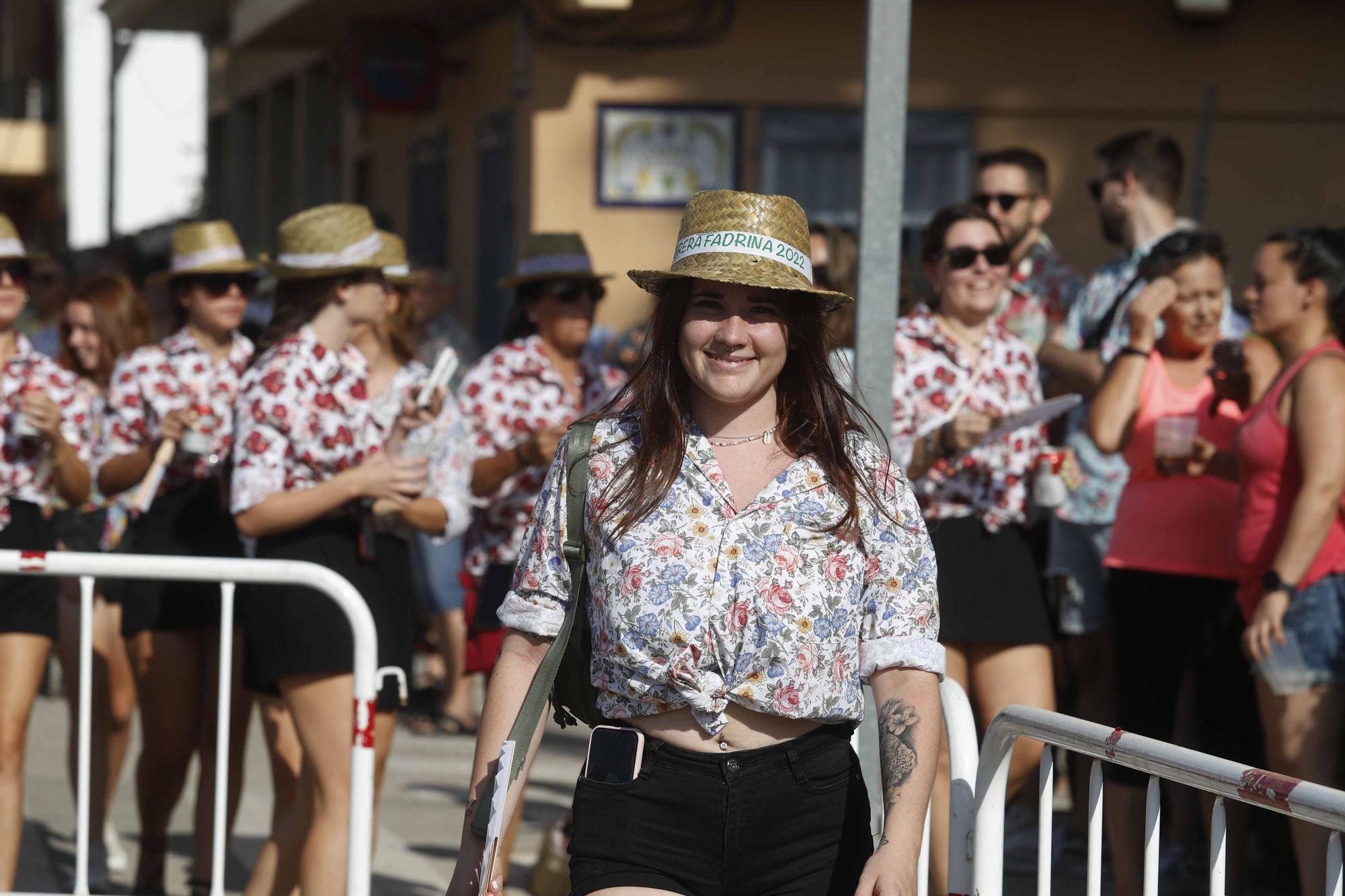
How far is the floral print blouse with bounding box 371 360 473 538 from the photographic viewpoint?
17.8ft

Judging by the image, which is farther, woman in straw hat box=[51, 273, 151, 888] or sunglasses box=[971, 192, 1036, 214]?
sunglasses box=[971, 192, 1036, 214]

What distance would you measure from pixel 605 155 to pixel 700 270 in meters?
7.88

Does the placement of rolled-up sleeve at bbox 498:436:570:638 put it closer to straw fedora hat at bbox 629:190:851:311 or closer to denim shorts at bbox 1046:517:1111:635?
straw fedora hat at bbox 629:190:851:311

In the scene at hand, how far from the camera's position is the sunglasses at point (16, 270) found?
616 centimetres

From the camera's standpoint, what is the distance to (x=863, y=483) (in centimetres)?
336

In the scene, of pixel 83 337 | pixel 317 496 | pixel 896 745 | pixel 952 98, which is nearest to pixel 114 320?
pixel 83 337

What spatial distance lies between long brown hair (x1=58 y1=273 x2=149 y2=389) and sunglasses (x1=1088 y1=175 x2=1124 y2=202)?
12.1 feet

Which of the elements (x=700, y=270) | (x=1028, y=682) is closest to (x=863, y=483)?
(x=700, y=270)

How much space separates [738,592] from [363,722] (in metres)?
1.45

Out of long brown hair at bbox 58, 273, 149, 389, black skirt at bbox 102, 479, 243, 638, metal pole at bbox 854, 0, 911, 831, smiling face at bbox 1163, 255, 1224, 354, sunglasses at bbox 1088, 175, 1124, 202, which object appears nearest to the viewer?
metal pole at bbox 854, 0, 911, 831

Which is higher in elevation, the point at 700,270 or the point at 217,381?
the point at 700,270

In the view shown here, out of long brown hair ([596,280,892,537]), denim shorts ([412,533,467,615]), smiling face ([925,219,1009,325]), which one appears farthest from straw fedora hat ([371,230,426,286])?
denim shorts ([412,533,467,615])

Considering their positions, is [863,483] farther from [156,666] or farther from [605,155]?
[605,155]

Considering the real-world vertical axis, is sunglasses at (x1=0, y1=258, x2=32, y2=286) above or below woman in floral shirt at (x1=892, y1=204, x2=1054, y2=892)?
above
